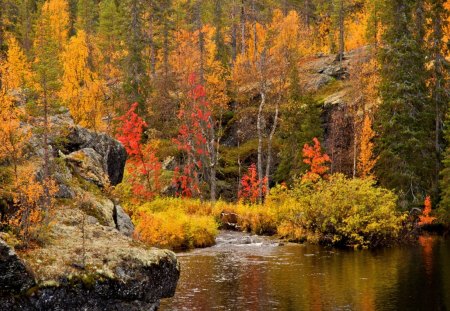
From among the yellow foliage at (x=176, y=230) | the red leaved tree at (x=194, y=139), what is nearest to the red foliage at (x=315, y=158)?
the red leaved tree at (x=194, y=139)

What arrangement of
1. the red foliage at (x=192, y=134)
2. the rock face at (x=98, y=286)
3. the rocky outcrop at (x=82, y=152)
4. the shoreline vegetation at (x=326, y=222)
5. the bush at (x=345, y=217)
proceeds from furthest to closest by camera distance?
the red foliage at (x=192, y=134), the bush at (x=345, y=217), the shoreline vegetation at (x=326, y=222), the rocky outcrop at (x=82, y=152), the rock face at (x=98, y=286)

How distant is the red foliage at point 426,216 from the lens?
41.8 m

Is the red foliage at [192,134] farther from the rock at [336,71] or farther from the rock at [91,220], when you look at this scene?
the rock at [91,220]

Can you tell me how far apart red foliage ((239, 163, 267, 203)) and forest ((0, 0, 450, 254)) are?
360mm

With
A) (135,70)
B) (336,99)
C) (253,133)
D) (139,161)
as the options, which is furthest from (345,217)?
(135,70)

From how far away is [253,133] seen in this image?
6094 centimetres

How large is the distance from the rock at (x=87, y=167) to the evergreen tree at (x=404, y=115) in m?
27.4

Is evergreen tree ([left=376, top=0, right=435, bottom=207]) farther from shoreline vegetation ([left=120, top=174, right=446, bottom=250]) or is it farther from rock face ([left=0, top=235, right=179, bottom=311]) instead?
rock face ([left=0, top=235, right=179, bottom=311])

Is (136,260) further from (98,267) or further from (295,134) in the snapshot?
(295,134)

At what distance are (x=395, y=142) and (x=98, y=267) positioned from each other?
35.9 meters

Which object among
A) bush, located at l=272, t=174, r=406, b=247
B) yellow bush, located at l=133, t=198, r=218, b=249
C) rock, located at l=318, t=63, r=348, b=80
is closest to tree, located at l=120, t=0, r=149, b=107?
rock, located at l=318, t=63, r=348, b=80

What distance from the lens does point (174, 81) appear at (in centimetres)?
6297

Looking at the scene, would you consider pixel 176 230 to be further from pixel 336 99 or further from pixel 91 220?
pixel 336 99

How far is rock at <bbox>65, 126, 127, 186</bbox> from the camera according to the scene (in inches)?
1042
